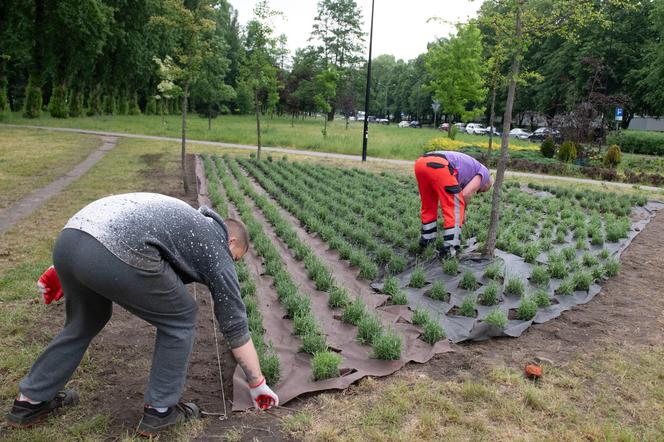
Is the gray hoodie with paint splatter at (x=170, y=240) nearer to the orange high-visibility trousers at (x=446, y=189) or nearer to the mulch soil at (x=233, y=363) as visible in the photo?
the mulch soil at (x=233, y=363)

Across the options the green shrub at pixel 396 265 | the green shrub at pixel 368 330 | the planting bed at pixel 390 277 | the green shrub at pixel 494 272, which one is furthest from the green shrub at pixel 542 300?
the green shrub at pixel 368 330

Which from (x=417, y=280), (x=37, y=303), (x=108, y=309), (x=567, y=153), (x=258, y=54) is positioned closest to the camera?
(x=108, y=309)

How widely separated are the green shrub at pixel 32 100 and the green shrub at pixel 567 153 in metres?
30.4

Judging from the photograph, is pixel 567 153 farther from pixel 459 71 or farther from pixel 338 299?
pixel 338 299

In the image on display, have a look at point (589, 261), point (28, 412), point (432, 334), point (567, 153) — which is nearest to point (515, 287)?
point (432, 334)

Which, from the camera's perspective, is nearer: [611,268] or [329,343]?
[329,343]

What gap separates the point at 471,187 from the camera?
237 inches

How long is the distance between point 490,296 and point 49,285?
376 centimetres

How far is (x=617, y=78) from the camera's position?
39.2 m

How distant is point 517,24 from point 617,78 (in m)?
40.3

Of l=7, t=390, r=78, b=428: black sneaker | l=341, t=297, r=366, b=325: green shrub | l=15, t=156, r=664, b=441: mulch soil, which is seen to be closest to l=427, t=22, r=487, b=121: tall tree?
l=15, t=156, r=664, b=441: mulch soil

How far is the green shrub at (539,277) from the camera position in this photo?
5.35 meters

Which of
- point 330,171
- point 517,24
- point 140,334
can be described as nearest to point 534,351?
point 140,334

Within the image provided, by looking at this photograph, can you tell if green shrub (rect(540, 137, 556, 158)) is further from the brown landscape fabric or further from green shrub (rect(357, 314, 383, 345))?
green shrub (rect(357, 314, 383, 345))
